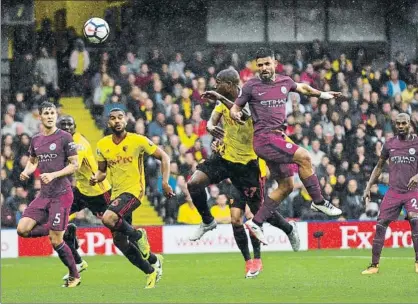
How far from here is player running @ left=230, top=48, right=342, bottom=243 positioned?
14.4m

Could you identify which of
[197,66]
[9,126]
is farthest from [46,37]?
[9,126]

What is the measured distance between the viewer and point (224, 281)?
15742mm

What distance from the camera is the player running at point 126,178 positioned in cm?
1466

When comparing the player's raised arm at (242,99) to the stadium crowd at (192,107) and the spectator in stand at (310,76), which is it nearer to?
the stadium crowd at (192,107)

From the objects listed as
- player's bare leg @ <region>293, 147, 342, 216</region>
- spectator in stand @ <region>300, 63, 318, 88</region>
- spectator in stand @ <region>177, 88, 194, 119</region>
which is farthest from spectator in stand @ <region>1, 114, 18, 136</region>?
player's bare leg @ <region>293, 147, 342, 216</region>

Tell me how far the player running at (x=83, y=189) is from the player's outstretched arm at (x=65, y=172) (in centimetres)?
129

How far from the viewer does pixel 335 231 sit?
23.8m

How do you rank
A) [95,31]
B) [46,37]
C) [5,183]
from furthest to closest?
1. [46,37]
2. [5,183]
3. [95,31]

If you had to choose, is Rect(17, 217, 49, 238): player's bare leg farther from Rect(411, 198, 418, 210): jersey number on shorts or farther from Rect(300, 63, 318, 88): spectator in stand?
Rect(300, 63, 318, 88): spectator in stand

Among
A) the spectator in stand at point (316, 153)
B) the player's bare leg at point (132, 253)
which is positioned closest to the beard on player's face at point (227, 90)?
the player's bare leg at point (132, 253)

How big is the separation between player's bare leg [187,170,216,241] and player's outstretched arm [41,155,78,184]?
5.17 ft

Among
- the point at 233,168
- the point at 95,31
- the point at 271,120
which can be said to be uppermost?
the point at 95,31

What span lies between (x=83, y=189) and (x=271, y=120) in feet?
12.5

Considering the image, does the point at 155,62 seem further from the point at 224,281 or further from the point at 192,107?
the point at 224,281
